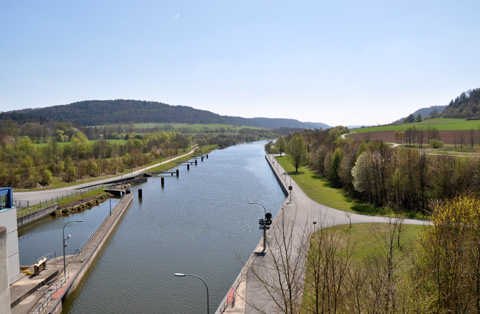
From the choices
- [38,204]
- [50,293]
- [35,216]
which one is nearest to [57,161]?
[38,204]

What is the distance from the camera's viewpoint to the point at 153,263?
25859 mm

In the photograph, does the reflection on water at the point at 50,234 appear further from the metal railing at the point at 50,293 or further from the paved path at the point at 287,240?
the paved path at the point at 287,240

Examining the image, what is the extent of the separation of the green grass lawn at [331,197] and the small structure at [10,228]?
31.6 m

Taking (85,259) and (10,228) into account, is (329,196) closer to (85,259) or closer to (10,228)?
(85,259)

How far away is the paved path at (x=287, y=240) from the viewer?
1689cm

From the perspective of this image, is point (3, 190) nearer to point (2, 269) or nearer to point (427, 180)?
point (2, 269)

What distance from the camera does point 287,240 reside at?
26.1 m

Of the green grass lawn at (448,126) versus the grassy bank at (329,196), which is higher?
the green grass lawn at (448,126)

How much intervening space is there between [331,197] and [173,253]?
83.6 feet

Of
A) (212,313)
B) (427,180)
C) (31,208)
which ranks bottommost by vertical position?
(212,313)

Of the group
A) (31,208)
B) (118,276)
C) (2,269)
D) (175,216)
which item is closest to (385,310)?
(2,269)

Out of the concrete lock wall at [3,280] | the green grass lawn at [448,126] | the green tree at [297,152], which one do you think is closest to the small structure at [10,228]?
the concrete lock wall at [3,280]

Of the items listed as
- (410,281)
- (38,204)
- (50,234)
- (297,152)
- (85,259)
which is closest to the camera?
(410,281)

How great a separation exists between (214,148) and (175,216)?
134 metres
